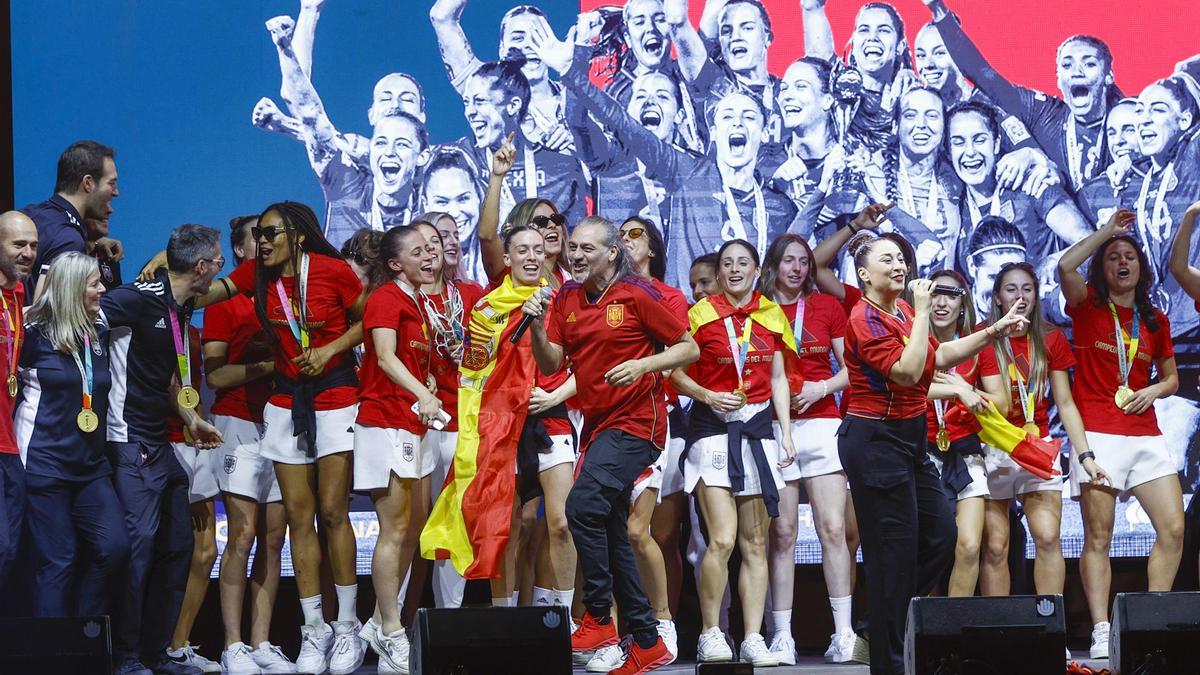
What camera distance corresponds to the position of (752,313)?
5.53 m

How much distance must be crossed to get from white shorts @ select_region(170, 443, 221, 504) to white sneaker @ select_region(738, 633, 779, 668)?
2.18 meters

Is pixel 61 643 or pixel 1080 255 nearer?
pixel 61 643

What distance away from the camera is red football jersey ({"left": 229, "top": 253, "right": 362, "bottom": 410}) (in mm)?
5332

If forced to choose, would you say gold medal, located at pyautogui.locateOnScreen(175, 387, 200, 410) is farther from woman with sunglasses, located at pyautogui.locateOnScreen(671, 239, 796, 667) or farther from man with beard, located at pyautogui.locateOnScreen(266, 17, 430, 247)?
woman with sunglasses, located at pyautogui.locateOnScreen(671, 239, 796, 667)

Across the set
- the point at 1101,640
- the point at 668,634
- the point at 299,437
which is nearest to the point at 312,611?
the point at 299,437

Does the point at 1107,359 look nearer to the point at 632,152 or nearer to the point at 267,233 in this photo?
the point at 632,152

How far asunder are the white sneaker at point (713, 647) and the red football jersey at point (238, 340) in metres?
1.98

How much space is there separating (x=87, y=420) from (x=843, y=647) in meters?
3.00

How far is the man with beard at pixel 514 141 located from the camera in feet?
20.5

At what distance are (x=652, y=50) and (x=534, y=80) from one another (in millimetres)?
558

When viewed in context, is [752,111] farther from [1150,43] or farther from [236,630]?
[236,630]

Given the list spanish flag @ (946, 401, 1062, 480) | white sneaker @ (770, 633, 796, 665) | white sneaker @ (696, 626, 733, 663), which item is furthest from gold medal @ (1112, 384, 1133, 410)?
white sneaker @ (696, 626, 733, 663)

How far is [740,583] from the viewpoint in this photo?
17.8 feet

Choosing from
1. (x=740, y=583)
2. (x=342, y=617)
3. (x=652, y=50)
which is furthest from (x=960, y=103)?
(x=342, y=617)
